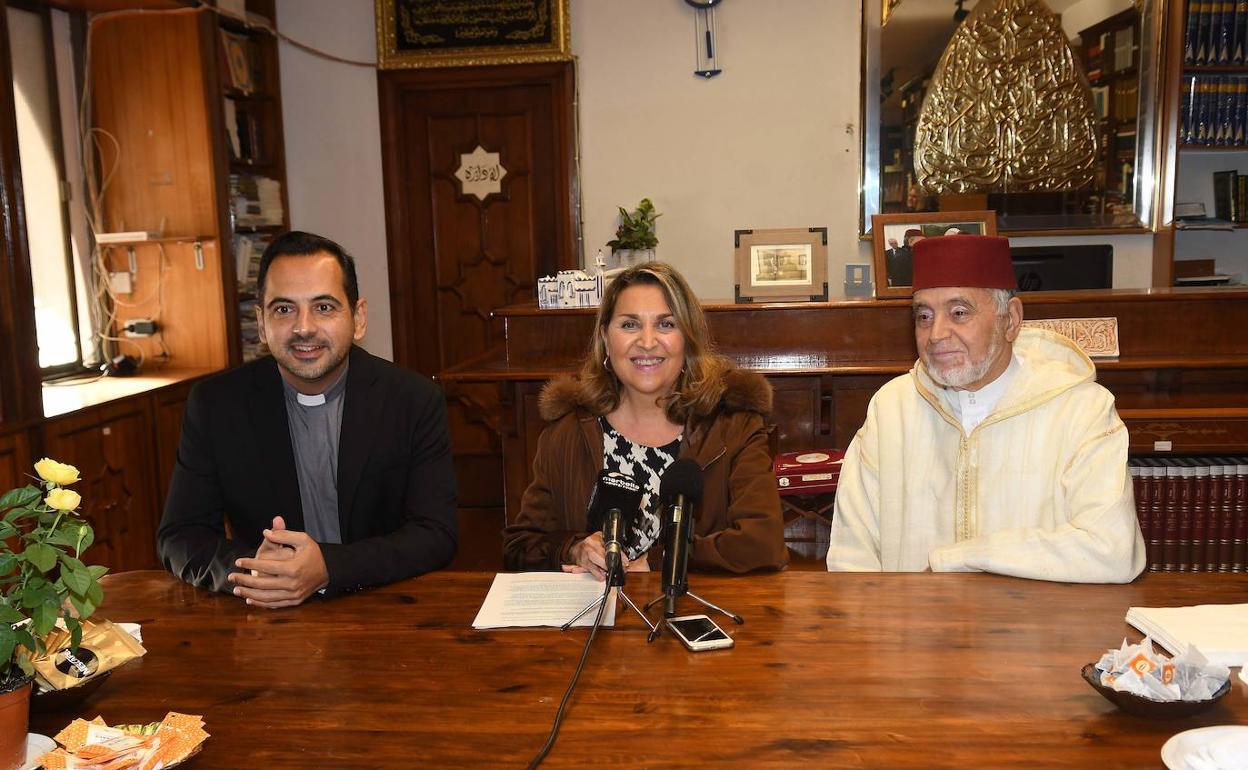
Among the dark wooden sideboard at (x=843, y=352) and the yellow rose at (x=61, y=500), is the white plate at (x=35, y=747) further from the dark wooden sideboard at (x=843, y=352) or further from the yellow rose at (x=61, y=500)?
the dark wooden sideboard at (x=843, y=352)

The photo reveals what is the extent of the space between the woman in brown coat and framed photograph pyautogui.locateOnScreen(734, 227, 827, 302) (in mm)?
1430

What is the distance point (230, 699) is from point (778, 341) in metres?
2.69

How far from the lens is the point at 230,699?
1.36m

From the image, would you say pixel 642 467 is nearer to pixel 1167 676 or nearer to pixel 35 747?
pixel 1167 676

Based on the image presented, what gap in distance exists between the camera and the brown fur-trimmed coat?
2.02 metres

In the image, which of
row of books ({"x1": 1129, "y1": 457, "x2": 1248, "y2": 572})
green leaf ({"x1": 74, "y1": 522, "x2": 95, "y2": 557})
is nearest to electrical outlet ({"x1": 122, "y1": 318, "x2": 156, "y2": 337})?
green leaf ({"x1": 74, "y1": 522, "x2": 95, "y2": 557})

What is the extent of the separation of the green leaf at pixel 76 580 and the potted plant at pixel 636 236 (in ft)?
12.1

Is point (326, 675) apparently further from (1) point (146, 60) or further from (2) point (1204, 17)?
(2) point (1204, 17)

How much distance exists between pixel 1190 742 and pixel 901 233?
2.70 m

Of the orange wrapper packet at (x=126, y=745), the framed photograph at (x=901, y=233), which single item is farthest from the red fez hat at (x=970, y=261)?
the orange wrapper packet at (x=126, y=745)

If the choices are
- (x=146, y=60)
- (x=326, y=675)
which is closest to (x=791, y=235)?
(x=326, y=675)

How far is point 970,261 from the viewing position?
210cm

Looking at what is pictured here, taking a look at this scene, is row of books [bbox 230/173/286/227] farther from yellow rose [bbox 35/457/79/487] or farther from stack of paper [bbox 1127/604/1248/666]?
stack of paper [bbox 1127/604/1248/666]

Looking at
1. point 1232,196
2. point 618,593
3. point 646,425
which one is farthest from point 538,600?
point 1232,196
